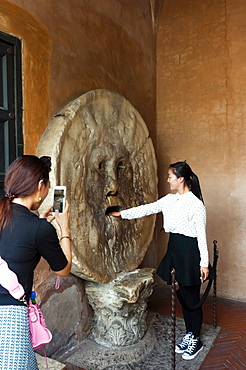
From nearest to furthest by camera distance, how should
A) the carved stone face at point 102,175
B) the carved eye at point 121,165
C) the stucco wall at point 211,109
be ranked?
the carved stone face at point 102,175 → the carved eye at point 121,165 → the stucco wall at point 211,109

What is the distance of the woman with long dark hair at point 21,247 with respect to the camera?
142 centimetres

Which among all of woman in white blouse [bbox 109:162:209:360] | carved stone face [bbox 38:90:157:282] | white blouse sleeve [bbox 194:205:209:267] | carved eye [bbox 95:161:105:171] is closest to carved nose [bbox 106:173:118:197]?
carved stone face [bbox 38:90:157:282]

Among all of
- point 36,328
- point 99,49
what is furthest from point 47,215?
point 99,49

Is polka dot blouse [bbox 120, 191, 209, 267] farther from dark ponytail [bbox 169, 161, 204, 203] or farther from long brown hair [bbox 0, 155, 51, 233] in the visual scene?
long brown hair [bbox 0, 155, 51, 233]

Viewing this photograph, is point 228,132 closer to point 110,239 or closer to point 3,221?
point 110,239

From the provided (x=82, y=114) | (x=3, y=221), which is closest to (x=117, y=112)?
(x=82, y=114)

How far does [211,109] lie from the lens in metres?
4.71

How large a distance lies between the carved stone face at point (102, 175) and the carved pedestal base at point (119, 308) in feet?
0.48

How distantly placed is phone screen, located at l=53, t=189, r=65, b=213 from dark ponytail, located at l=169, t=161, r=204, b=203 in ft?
4.29

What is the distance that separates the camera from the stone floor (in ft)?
9.46

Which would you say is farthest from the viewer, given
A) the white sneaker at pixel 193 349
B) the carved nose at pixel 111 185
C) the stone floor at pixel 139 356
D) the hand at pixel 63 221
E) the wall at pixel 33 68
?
the carved nose at pixel 111 185

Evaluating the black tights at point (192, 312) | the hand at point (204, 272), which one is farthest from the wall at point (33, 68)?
the black tights at point (192, 312)

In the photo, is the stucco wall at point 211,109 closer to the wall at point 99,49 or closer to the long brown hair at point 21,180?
the wall at point 99,49

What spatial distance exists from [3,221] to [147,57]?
405cm
